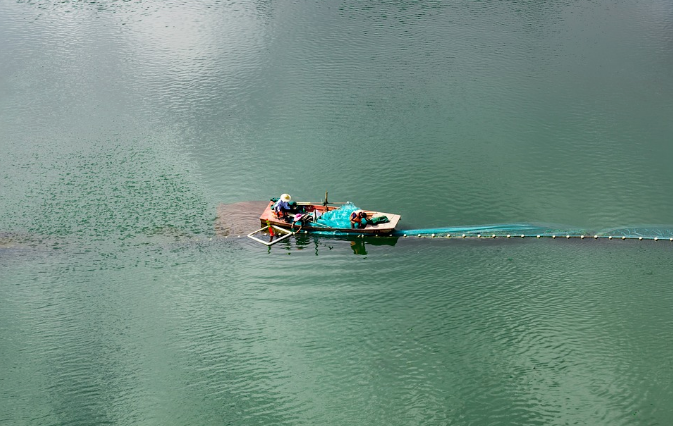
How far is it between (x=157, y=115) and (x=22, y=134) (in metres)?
5.20

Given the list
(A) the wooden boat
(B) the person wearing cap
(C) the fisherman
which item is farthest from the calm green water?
(B) the person wearing cap

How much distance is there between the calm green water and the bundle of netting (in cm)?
62

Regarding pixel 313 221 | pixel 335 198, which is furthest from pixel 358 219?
pixel 335 198

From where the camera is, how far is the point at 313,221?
79.9 feet

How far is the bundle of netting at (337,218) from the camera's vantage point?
78.8 ft

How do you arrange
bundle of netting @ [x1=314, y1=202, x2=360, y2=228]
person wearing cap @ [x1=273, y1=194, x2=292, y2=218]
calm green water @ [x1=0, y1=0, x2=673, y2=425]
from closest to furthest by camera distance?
calm green water @ [x1=0, y1=0, x2=673, y2=425] < bundle of netting @ [x1=314, y1=202, x2=360, y2=228] < person wearing cap @ [x1=273, y1=194, x2=292, y2=218]

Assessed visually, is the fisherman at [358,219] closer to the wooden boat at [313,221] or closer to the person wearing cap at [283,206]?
the wooden boat at [313,221]

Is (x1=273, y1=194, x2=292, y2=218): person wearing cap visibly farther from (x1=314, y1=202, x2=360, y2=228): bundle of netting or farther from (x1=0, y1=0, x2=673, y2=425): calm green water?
(x1=0, y1=0, x2=673, y2=425): calm green water

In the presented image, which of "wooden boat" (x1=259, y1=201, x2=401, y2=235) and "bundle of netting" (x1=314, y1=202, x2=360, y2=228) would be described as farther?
"bundle of netting" (x1=314, y1=202, x2=360, y2=228)

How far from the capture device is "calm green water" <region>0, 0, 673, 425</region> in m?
19.6

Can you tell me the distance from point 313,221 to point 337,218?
81 centimetres

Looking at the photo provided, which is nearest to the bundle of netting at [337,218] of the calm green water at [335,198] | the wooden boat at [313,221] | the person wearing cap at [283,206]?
the wooden boat at [313,221]

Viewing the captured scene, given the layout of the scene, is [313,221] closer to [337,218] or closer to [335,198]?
[337,218]

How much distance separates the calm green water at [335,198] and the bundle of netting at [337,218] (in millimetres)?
618
